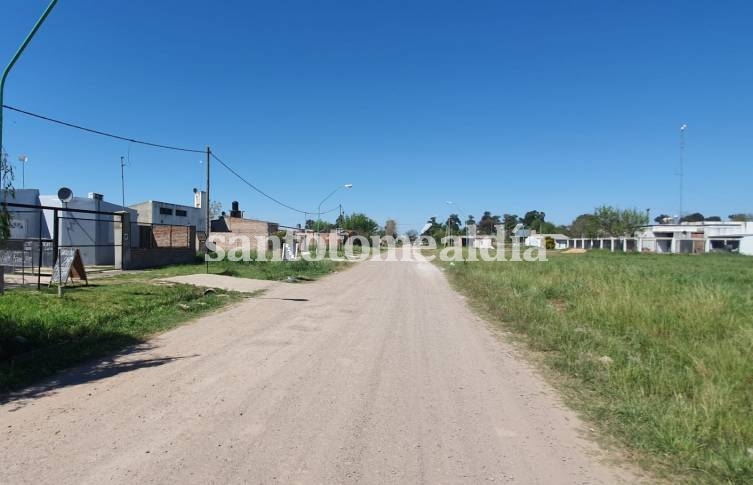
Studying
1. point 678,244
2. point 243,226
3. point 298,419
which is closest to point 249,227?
point 243,226

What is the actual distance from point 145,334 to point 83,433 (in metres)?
4.83

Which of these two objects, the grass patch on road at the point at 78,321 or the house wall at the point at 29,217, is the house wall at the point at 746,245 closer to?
the grass patch on road at the point at 78,321

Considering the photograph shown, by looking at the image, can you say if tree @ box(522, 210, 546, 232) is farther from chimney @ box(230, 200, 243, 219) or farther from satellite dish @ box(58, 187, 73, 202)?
satellite dish @ box(58, 187, 73, 202)

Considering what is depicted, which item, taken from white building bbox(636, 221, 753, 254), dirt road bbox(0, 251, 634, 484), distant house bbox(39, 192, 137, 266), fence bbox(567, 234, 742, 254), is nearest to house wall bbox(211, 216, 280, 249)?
distant house bbox(39, 192, 137, 266)

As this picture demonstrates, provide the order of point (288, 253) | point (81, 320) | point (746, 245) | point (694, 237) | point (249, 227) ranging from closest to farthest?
point (81, 320) < point (288, 253) < point (249, 227) < point (746, 245) < point (694, 237)

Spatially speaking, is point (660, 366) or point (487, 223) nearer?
point (660, 366)

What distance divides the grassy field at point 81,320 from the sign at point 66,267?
1.35 ft

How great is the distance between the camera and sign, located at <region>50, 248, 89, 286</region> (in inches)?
487

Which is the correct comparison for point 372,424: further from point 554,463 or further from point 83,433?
point 83,433

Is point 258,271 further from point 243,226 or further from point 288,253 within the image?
point 243,226

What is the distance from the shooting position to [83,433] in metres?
4.14

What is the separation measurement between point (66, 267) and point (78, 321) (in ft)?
16.6

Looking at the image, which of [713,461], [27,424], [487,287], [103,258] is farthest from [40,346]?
[103,258]

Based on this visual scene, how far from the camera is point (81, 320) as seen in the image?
8.71 meters
